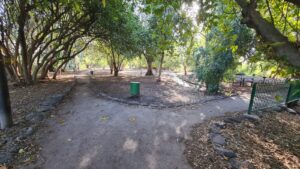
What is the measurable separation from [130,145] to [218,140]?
2141 mm

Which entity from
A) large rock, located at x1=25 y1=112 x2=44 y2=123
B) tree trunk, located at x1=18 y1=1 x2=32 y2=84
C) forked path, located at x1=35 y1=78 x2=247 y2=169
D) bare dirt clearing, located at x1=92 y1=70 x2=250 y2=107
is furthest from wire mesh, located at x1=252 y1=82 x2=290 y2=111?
tree trunk, located at x1=18 y1=1 x2=32 y2=84

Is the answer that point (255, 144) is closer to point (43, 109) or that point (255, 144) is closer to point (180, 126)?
point (180, 126)

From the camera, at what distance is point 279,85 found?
650cm

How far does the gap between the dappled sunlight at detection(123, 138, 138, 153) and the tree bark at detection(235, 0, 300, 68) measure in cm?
312

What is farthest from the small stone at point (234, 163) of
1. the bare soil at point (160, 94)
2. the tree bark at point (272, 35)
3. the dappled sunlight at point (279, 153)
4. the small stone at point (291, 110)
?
the small stone at point (291, 110)

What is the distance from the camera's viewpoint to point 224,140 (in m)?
3.90

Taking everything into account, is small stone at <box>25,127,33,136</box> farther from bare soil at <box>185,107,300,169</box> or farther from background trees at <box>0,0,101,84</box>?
background trees at <box>0,0,101,84</box>

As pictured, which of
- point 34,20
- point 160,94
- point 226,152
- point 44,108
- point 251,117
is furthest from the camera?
point 34,20

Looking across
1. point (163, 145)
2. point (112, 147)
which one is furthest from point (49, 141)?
point (163, 145)

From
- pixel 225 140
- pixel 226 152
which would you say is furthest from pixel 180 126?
pixel 226 152

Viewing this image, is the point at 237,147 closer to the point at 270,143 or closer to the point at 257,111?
the point at 270,143

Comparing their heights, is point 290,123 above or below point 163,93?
below

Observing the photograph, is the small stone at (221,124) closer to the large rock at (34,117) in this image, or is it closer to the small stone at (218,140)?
the small stone at (218,140)

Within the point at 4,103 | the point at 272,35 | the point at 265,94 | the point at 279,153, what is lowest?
the point at 279,153
